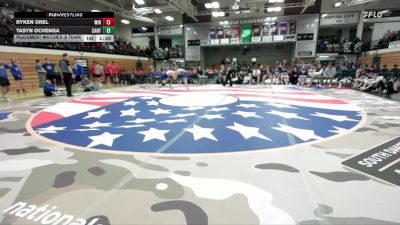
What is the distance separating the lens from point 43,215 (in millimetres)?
1825

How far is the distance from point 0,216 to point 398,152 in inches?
166

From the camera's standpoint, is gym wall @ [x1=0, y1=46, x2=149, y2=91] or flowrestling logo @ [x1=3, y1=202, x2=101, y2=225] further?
gym wall @ [x1=0, y1=46, x2=149, y2=91]

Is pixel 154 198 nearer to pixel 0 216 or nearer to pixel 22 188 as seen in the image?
pixel 0 216

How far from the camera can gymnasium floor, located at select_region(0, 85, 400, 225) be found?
1844 mm

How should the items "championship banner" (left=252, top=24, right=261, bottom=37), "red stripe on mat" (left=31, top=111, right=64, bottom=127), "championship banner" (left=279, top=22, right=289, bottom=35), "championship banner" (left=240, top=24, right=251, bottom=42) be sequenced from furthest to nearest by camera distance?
"championship banner" (left=240, top=24, right=251, bottom=42) < "championship banner" (left=252, top=24, right=261, bottom=37) < "championship banner" (left=279, top=22, right=289, bottom=35) < "red stripe on mat" (left=31, top=111, right=64, bottom=127)

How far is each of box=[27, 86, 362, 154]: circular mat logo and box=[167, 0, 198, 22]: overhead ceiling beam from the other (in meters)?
12.7

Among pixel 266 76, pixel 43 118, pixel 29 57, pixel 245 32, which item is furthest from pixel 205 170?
pixel 245 32

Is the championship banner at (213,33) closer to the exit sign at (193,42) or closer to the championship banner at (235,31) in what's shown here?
the exit sign at (193,42)

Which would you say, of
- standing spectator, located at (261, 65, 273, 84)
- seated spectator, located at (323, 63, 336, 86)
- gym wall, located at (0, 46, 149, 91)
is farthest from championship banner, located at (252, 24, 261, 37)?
gym wall, located at (0, 46, 149, 91)

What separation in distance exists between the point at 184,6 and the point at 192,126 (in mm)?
17037

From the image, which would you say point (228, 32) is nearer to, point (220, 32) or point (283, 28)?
point (220, 32)
